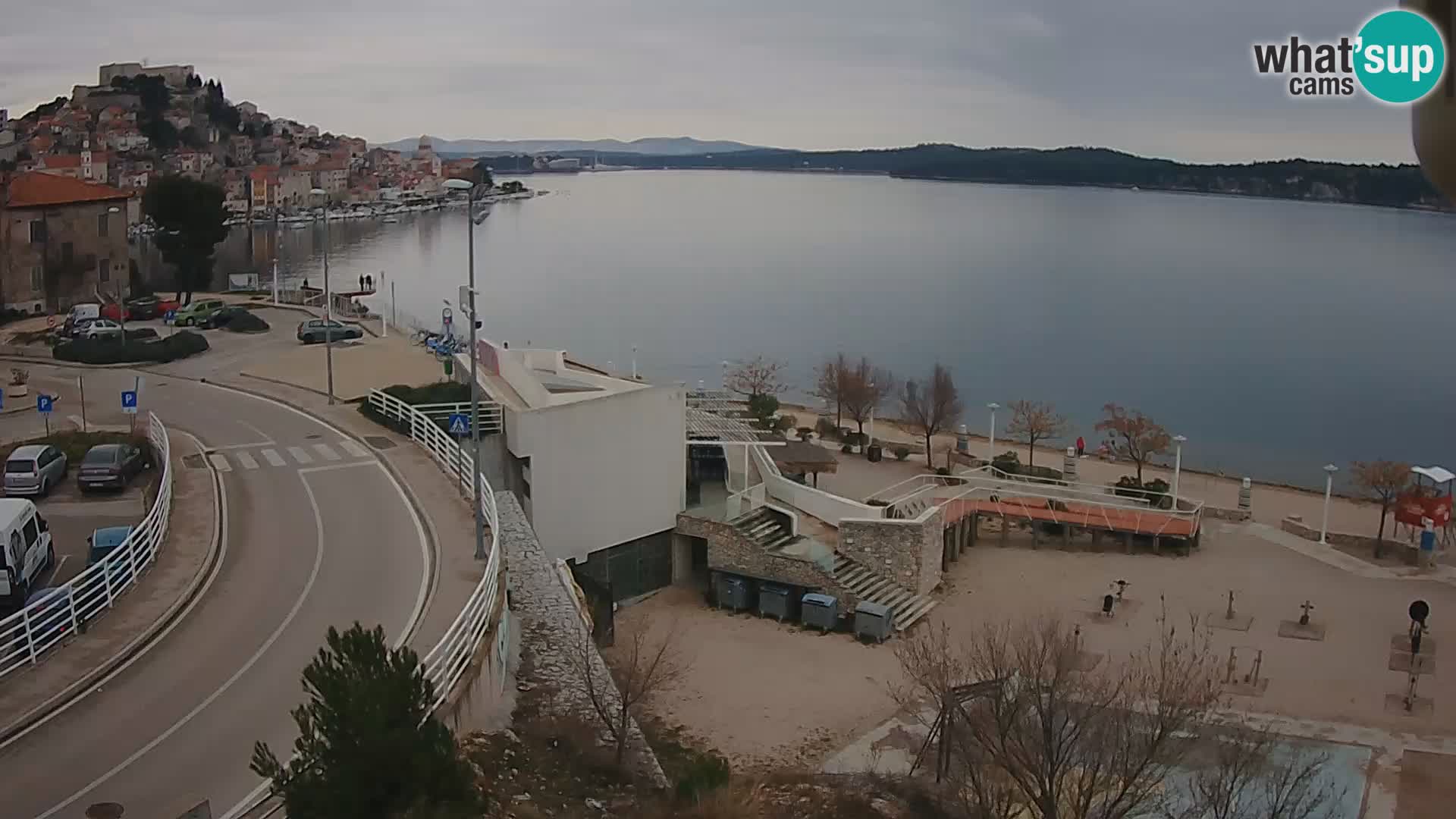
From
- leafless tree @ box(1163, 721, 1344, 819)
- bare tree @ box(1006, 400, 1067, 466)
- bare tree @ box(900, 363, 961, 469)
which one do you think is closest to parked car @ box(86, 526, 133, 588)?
leafless tree @ box(1163, 721, 1344, 819)

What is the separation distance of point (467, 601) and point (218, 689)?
3.29 metres

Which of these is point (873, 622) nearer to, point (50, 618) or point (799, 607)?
point (799, 607)

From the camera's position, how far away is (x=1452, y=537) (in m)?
30.4

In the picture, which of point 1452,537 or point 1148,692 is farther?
point 1452,537

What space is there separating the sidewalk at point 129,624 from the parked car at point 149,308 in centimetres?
2802

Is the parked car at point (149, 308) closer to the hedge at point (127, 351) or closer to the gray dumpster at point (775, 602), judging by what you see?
the hedge at point (127, 351)

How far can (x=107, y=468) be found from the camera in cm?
2266

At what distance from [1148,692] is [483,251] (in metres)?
132

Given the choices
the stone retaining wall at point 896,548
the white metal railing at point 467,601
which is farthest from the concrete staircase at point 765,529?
the white metal railing at point 467,601

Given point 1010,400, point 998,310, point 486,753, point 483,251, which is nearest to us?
point 486,753

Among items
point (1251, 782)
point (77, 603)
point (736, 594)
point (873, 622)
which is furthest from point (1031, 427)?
point (77, 603)

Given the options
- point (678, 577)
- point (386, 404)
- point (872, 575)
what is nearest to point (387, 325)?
point (386, 404)

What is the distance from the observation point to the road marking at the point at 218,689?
10672 millimetres

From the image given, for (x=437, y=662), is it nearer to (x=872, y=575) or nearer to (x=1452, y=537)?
(x=872, y=575)
